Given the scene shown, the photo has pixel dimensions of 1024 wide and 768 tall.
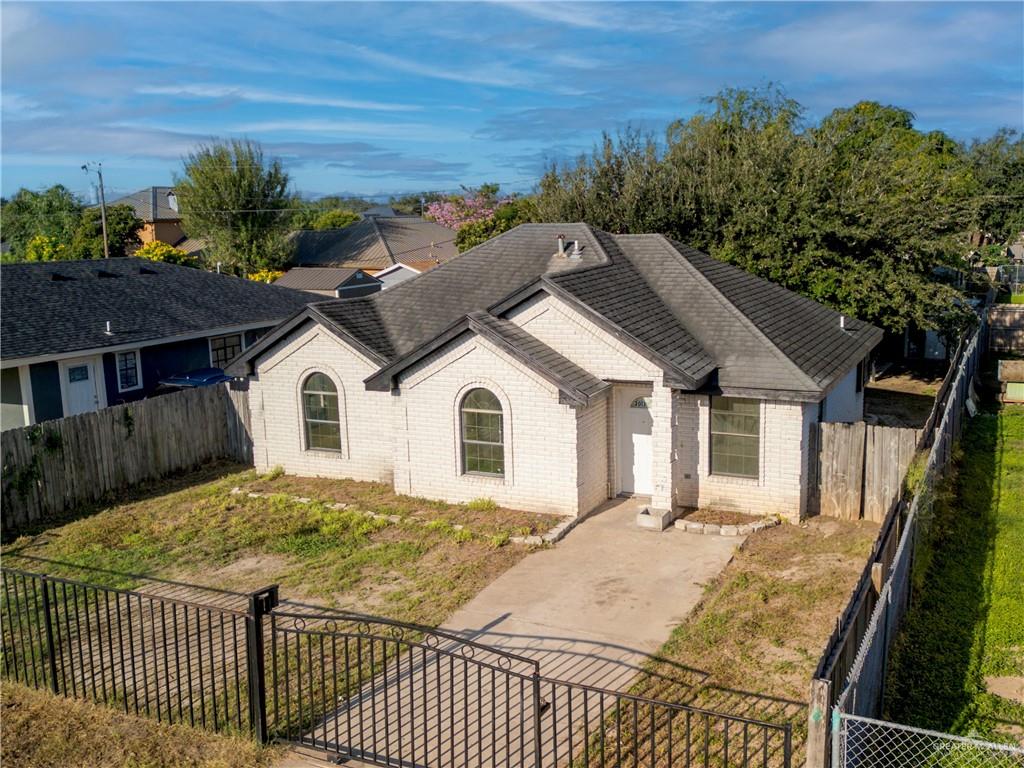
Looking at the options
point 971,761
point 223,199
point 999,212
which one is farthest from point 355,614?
point 999,212

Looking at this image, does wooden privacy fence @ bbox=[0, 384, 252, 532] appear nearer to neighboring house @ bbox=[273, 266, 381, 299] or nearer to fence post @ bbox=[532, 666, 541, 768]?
fence post @ bbox=[532, 666, 541, 768]

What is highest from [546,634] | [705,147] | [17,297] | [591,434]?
[705,147]

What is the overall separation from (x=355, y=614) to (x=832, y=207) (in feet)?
62.2

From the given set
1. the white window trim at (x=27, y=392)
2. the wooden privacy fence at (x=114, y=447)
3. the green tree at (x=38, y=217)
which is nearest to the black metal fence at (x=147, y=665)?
the wooden privacy fence at (x=114, y=447)

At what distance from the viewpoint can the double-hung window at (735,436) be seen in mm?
16516

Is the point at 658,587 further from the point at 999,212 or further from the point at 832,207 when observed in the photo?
the point at 999,212

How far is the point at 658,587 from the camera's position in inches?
527

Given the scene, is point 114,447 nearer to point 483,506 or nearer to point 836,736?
point 483,506

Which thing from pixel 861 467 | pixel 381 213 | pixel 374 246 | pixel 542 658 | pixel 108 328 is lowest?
pixel 542 658

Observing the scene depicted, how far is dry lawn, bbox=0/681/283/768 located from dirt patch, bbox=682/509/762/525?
9.46 meters

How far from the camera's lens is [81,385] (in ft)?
79.5

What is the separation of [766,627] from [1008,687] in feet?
9.25

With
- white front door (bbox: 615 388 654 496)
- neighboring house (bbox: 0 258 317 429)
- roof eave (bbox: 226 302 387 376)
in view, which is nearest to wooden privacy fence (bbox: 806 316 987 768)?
white front door (bbox: 615 388 654 496)

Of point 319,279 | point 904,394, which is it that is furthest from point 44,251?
point 904,394
